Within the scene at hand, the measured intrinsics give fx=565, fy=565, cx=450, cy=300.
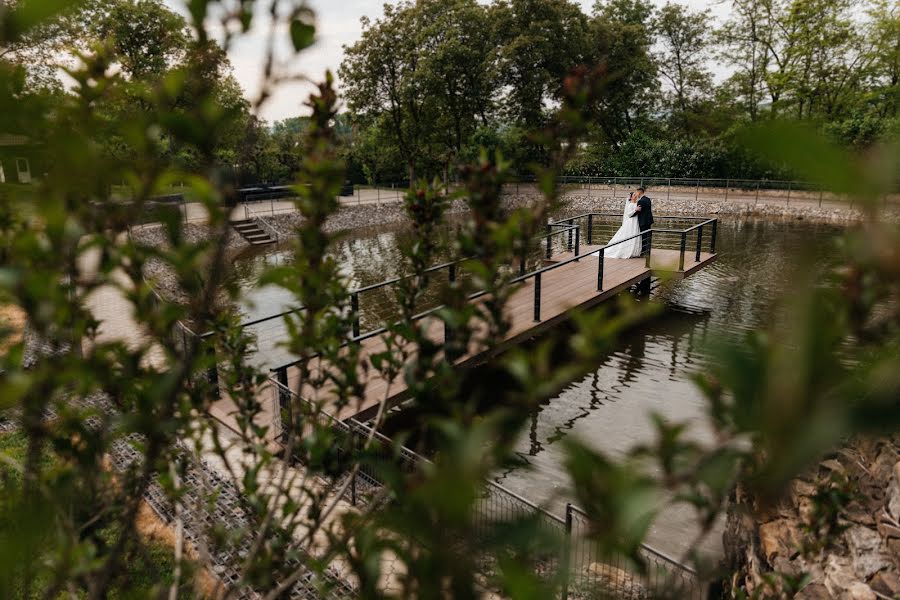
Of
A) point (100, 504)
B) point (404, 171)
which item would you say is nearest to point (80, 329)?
point (100, 504)

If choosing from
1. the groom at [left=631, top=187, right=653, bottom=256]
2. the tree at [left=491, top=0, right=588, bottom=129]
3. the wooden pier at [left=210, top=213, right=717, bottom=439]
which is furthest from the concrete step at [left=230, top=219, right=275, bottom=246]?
the tree at [left=491, top=0, right=588, bottom=129]

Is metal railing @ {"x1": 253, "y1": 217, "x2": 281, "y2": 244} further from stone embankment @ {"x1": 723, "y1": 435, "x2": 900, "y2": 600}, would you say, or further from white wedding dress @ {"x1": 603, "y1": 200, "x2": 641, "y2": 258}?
stone embankment @ {"x1": 723, "y1": 435, "x2": 900, "y2": 600}

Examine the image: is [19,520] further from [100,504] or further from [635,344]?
[635,344]

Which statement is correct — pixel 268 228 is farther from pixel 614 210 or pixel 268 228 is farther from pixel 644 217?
pixel 614 210

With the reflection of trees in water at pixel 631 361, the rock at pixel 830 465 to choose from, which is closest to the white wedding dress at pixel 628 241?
the reflection of trees in water at pixel 631 361

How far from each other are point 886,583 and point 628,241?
10.4 meters

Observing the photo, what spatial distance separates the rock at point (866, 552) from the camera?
Answer: 3201mm

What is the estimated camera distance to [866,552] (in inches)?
129

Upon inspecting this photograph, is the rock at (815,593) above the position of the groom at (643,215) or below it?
below

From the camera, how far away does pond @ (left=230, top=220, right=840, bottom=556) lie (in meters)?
5.47

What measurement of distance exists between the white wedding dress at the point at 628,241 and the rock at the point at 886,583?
10.1 meters

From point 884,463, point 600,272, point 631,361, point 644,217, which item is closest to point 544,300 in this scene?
point 600,272

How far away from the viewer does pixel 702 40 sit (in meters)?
37.4

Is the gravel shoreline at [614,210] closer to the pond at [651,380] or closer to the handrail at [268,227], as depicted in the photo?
the handrail at [268,227]
